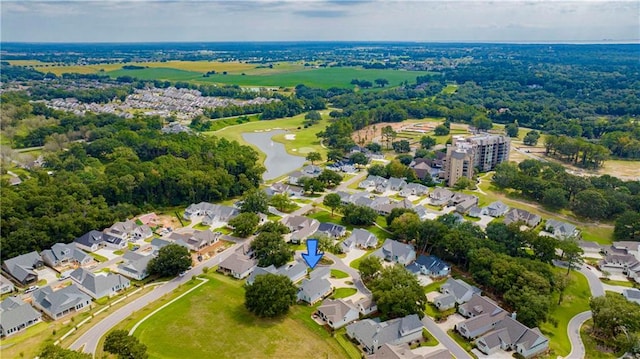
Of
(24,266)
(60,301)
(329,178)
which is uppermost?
(60,301)

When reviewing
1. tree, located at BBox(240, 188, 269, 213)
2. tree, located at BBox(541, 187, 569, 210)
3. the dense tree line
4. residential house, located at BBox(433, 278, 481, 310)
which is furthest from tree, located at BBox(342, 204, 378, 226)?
the dense tree line

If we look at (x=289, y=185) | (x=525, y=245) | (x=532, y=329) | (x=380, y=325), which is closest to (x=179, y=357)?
(x=380, y=325)

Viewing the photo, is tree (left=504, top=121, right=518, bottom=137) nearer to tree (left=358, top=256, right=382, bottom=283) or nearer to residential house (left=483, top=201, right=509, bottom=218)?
residential house (left=483, top=201, right=509, bottom=218)

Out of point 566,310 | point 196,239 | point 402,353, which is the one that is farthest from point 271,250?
point 566,310

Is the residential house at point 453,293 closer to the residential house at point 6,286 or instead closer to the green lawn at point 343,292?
the green lawn at point 343,292

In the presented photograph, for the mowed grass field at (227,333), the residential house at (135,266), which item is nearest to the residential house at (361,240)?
the mowed grass field at (227,333)

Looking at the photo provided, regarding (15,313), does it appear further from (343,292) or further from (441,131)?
(441,131)

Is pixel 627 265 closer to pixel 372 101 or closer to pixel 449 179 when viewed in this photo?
pixel 449 179
